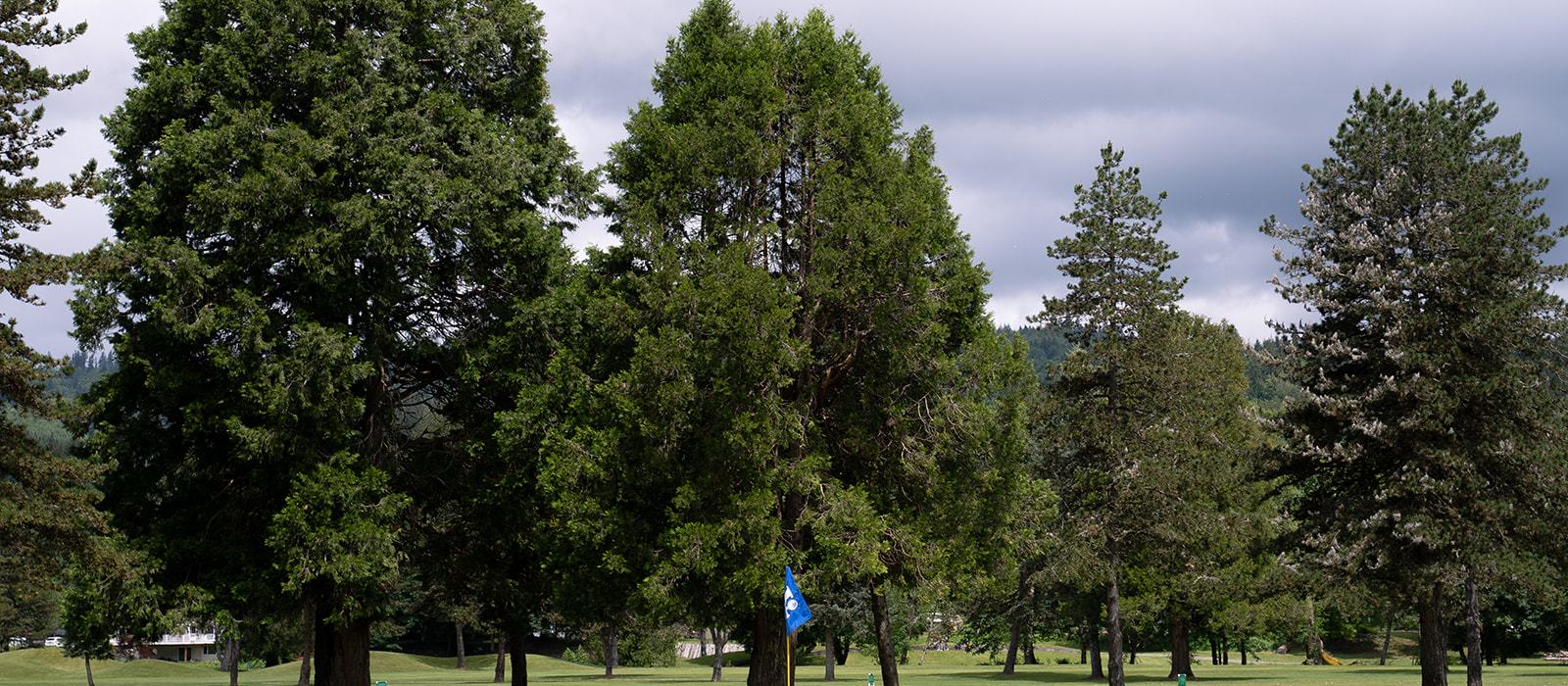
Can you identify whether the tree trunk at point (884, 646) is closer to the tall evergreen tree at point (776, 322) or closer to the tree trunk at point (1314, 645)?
the tall evergreen tree at point (776, 322)

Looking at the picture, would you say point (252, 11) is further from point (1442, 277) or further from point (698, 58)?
point (1442, 277)

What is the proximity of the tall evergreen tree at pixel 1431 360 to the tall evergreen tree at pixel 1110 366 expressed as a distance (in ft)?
32.6

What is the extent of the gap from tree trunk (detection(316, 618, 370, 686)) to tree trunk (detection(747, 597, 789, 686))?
7.17 m

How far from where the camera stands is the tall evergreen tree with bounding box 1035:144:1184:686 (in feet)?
123

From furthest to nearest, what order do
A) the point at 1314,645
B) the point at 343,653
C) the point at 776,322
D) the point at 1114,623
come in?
the point at 1314,645
the point at 1114,623
the point at 343,653
the point at 776,322

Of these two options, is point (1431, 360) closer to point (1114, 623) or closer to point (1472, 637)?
point (1472, 637)

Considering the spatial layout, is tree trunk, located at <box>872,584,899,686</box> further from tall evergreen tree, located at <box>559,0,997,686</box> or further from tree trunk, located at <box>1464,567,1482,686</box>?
tree trunk, located at <box>1464,567,1482,686</box>

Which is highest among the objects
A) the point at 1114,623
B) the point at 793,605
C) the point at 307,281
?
the point at 307,281

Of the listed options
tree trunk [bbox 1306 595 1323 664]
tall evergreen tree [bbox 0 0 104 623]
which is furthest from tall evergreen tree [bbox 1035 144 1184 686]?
tree trunk [bbox 1306 595 1323 664]

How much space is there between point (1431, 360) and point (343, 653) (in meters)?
21.3

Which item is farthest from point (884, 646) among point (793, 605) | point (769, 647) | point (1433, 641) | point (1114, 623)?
point (1114, 623)

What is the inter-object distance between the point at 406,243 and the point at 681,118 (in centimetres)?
566

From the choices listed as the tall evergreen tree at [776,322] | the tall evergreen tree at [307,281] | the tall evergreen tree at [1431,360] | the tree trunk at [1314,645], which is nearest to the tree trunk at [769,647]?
the tall evergreen tree at [776,322]

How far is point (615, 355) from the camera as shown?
2277 cm
